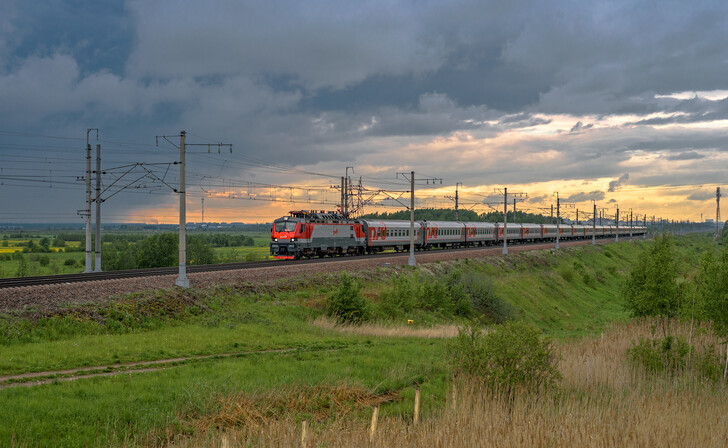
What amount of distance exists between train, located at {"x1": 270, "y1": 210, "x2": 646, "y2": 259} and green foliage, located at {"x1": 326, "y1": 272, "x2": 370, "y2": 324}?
21.8m

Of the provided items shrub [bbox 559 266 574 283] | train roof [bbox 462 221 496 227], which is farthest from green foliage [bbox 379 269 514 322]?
train roof [bbox 462 221 496 227]

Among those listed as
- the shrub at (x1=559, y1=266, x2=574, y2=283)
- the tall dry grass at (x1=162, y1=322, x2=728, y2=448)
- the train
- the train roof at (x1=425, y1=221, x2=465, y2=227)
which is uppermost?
the train roof at (x1=425, y1=221, x2=465, y2=227)

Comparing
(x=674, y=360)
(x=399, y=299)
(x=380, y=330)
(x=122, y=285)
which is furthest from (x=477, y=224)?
(x=674, y=360)

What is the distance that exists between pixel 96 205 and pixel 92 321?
17.6m

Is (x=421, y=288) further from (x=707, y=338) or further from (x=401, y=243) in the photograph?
(x=401, y=243)

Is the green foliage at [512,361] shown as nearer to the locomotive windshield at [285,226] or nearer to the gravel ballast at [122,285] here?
the gravel ballast at [122,285]

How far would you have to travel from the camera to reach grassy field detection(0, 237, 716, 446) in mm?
10633

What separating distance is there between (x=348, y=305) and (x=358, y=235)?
31.4 meters

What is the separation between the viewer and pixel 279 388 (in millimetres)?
14797

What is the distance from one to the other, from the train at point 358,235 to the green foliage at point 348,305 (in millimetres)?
Result: 21838

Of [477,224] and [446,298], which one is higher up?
[477,224]

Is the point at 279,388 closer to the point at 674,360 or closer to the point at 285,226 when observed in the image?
the point at 674,360

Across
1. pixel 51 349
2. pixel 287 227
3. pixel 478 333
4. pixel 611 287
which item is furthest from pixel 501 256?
pixel 51 349

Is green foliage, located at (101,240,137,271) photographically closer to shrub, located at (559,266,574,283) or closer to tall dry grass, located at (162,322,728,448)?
shrub, located at (559,266,574,283)
